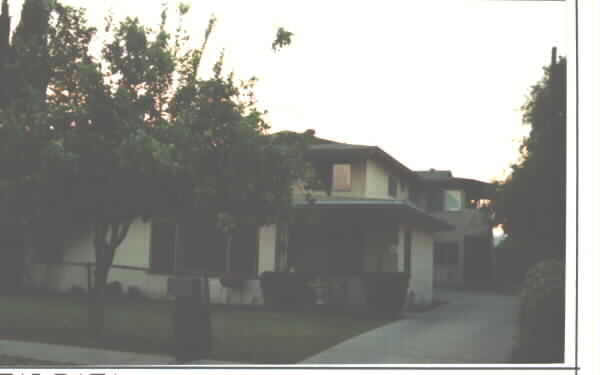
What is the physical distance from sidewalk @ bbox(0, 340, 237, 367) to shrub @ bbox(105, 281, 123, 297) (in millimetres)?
9301

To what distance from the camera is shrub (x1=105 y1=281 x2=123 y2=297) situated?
20.1 metres

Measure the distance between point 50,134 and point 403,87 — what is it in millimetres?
6308

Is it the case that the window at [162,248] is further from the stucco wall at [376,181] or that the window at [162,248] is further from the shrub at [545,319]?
the shrub at [545,319]

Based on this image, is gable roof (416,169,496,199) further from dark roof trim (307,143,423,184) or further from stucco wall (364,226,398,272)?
stucco wall (364,226,398,272)

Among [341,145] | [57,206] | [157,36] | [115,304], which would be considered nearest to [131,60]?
[157,36]

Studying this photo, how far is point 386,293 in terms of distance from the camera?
16719mm

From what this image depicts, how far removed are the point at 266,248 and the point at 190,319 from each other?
9753 mm

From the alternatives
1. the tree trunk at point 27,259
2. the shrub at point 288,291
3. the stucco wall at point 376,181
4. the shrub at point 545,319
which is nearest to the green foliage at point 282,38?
the shrub at point 545,319

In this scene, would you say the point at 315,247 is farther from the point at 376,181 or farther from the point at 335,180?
the point at 376,181

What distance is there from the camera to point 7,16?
64.2ft

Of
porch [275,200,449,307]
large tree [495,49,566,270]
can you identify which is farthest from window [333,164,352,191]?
large tree [495,49,566,270]
